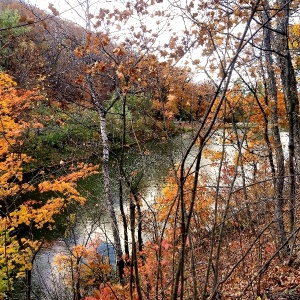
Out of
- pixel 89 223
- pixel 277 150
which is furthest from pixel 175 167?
pixel 89 223

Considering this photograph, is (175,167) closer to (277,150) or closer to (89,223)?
(277,150)

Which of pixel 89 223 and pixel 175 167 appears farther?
pixel 89 223

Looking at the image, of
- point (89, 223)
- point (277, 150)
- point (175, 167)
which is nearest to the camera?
point (175, 167)

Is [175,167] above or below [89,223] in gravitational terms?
above

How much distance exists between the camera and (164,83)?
4145 millimetres

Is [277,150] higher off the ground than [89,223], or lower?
higher

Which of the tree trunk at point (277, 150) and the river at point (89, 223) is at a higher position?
the tree trunk at point (277, 150)

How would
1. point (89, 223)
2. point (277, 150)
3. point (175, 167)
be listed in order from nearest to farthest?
point (175, 167), point (277, 150), point (89, 223)

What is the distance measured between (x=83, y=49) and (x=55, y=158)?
2514 centimetres

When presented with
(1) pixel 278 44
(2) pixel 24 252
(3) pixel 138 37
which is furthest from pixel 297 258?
(2) pixel 24 252

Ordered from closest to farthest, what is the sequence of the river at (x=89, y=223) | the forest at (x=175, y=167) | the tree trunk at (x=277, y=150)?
the forest at (x=175, y=167) < the tree trunk at (x=277, y=150) < the river at (x=89, y=223)

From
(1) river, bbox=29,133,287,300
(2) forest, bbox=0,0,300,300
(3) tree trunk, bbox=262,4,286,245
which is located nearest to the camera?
(2) forest, bbox=0,0,300,300

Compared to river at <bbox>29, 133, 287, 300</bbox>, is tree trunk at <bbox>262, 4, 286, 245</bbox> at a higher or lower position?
higher

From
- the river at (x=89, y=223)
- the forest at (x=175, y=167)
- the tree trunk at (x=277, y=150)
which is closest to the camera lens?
the forest at (x=175, y=167)
